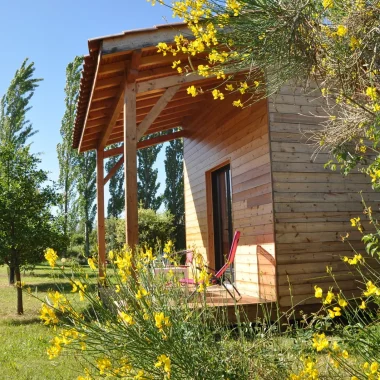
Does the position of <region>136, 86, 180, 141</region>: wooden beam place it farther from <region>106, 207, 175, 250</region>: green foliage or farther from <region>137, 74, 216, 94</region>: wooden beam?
<region>106, 207, 175, 250</region>: green foliage

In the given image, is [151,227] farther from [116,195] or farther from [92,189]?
[116,195]

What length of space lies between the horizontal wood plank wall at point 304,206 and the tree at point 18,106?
18971 millimetres

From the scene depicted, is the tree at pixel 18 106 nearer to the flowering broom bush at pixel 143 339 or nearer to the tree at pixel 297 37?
the tree at pixel 297 37

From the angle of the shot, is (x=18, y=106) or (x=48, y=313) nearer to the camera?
(x=48, y=313)

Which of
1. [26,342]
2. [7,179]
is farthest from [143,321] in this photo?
[7,179]

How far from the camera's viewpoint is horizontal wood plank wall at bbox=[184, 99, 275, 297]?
18.7ft

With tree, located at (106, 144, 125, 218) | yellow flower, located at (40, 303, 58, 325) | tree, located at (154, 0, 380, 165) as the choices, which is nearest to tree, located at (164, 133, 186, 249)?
tree, located at (106, 144, 125, 218)

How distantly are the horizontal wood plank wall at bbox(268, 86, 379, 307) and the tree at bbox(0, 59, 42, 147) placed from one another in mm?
18971

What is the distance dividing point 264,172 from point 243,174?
2.30ft

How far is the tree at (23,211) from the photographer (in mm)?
7227

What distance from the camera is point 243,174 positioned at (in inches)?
251

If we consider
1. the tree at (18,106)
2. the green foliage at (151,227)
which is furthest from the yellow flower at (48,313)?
the tree at (18,106)

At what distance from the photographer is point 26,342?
17.1ft

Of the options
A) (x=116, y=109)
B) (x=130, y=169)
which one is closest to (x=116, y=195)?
(x=116, y=109)
